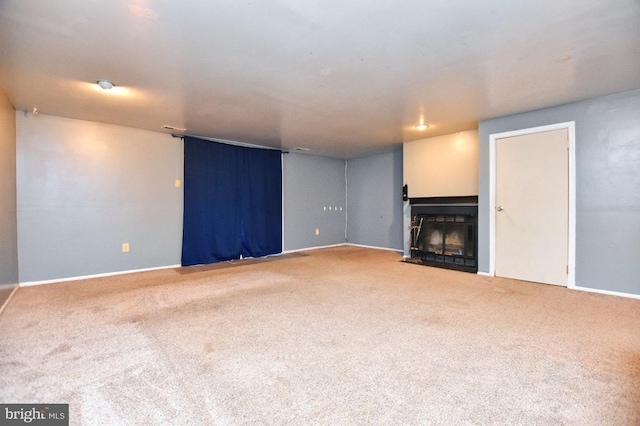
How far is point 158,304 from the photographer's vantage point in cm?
298

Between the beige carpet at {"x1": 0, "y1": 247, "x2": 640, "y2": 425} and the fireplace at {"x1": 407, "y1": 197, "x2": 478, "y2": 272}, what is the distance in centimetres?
125

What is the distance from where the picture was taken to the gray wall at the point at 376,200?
644 cm

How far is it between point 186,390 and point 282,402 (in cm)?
53

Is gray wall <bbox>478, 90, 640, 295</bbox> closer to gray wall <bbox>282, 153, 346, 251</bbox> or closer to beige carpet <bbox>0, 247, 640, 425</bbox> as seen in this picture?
beige carpet <bbox>0, 247, 640, 425</bbox>

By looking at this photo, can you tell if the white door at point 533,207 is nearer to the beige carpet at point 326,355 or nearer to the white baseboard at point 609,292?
the white baseboard at point 609,292

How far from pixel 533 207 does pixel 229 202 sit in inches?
182

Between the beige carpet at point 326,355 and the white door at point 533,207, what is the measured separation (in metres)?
0.45

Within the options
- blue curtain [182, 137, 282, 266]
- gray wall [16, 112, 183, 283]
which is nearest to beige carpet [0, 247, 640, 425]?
gray wall [16, 112, 183, 283]

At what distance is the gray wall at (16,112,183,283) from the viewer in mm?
3730

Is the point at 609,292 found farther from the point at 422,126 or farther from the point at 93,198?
the point at 93,198

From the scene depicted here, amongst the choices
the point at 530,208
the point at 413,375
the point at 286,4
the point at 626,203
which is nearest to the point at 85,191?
the point at 286,4

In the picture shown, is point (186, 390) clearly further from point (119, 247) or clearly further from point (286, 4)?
point (119, 247)

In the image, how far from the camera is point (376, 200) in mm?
6836

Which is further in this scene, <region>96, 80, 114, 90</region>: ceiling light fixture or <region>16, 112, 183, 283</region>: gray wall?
<region>16, 112, 183, 283</region>: gray wall
